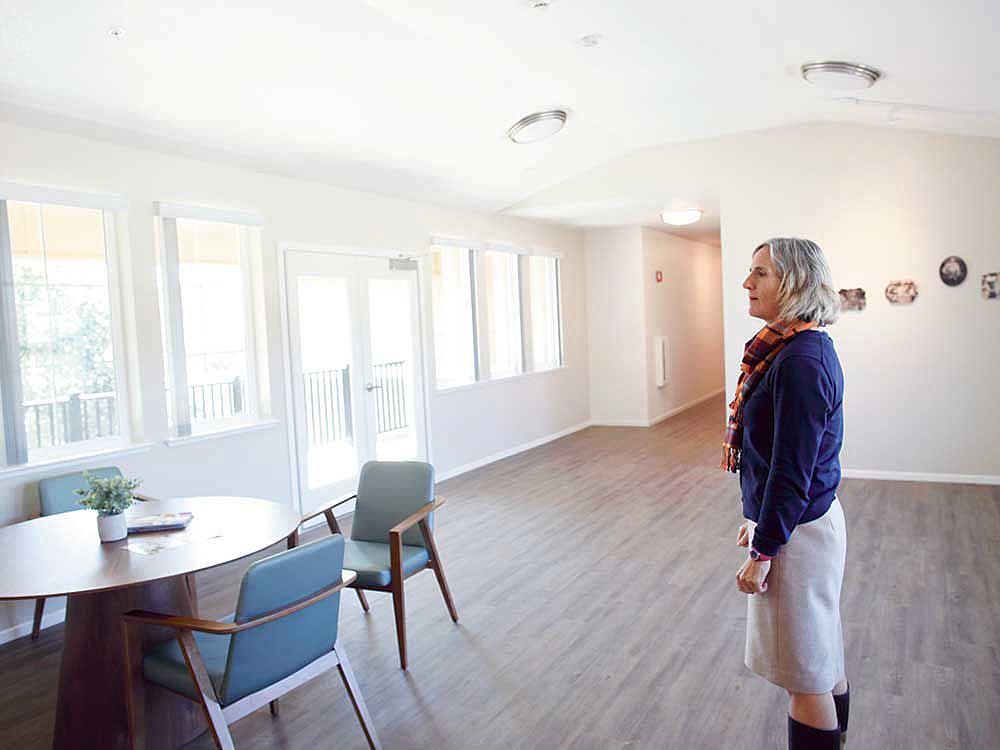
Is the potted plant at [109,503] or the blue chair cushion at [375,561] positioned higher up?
the potted plant at [109,503]

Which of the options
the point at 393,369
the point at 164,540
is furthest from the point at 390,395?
the point at 164,540

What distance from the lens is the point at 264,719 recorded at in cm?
263

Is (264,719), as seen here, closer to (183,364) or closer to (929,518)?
(183,364)

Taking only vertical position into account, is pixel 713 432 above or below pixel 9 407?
below

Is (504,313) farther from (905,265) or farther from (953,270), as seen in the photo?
(953,270)

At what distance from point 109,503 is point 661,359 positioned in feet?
25.0

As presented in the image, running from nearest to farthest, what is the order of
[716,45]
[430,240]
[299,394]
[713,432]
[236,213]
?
1. [716,45]
2. [236,213]
3. [299,394]
4. [430,240]
5. [713,432]

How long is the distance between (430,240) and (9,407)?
3665mm

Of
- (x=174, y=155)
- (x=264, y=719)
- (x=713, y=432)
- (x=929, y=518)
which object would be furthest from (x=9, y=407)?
(x=713, y=432)

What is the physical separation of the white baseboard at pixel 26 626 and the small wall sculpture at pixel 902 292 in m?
5.93

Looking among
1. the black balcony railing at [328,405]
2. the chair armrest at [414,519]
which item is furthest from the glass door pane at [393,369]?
the chair armrest at [414,519]

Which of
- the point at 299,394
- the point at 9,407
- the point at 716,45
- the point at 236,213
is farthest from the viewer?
the point at 299,394

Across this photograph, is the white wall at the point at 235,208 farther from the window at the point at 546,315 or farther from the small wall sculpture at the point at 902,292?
the small wall sculpture at the point at 902,292

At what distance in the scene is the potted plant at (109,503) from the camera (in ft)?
8.27
